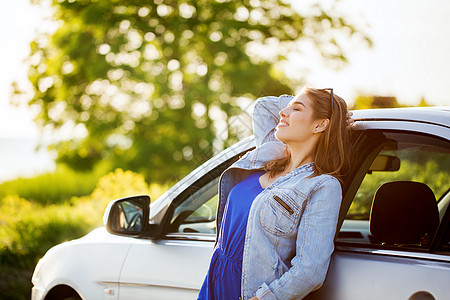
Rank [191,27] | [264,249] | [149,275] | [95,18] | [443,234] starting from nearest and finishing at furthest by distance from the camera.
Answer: [443,234]
[264,249]
[149,275]
[95,18]
[191,27]

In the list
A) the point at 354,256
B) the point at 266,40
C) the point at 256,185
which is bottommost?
the point at 354,256

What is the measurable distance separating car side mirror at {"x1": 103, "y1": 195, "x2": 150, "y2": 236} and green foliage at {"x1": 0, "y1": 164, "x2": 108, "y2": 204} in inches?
540

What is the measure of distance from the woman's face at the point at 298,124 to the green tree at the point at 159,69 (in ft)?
37.3

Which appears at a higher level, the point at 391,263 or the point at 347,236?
the point at 391,263

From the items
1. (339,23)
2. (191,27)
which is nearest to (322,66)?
(339,23)

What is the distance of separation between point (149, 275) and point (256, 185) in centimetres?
91

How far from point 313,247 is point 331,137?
473mm

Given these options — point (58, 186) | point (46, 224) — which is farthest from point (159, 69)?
point (46, 224)

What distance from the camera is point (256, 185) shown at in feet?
8.63

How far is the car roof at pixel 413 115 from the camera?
2223mm

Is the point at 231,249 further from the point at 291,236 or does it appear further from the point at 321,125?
the point at 321,125

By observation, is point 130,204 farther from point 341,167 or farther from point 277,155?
point 341,167

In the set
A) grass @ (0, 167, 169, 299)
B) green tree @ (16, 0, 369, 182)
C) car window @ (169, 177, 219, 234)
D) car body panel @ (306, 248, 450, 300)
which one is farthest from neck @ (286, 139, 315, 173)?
green tree @ (16, 0, 369, 182)

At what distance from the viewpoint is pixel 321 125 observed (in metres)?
2.51
